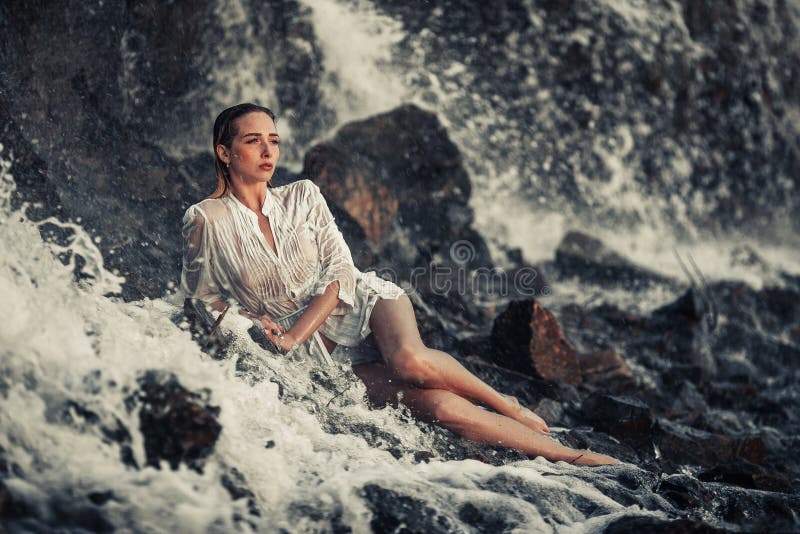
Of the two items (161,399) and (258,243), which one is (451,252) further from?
(161,399)

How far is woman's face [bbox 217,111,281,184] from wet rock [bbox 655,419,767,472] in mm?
2853

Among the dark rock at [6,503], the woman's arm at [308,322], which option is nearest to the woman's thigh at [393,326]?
the woman's arm at [308,322]

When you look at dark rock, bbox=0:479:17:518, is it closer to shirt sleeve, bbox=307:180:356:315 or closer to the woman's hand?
the woman's hand

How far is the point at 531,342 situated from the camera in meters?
5.49

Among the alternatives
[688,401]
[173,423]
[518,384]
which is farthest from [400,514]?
[688,401]

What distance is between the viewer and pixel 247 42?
916cm

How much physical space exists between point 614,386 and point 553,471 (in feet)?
7.69

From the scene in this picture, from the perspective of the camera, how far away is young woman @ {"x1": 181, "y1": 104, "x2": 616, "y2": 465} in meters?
3.79

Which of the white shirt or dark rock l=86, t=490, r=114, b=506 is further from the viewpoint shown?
the white shirt

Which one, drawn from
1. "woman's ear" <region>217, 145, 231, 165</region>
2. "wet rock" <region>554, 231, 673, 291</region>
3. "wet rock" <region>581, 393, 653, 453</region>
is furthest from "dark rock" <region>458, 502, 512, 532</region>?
"wet rock" <region>554, 231, 673, 291</region>

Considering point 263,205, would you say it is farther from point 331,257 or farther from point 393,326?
point 393,326

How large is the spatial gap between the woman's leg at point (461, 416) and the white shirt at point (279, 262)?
243 mm

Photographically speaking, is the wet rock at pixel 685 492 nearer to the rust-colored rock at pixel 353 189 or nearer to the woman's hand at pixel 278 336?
the woman's hand at pixel 278 336

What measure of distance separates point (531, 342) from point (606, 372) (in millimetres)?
992
